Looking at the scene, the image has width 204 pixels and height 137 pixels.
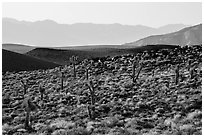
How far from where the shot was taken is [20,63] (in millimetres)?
90125

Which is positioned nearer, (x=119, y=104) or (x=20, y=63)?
(x=119, y=104)

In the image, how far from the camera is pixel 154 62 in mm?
55000

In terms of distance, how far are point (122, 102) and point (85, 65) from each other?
95.0 ft

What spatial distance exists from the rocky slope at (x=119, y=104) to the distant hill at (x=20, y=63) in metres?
32.2

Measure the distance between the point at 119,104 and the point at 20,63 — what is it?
205 ft

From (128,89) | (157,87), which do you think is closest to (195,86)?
(157,87)

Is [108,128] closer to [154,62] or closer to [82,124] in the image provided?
[82,124]

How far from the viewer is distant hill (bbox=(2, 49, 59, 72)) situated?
85.9 meters

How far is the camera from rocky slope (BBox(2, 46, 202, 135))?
23.8m

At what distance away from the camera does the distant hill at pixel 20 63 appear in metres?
85.9

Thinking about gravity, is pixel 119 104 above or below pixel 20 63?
below

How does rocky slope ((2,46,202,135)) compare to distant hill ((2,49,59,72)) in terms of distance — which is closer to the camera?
rocky slope ((2,46,202,135))

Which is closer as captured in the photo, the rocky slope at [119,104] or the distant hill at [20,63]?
the rocky slope at [119,104]

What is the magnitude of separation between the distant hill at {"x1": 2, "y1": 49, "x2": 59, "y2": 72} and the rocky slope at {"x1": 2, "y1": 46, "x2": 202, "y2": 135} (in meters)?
32.2
